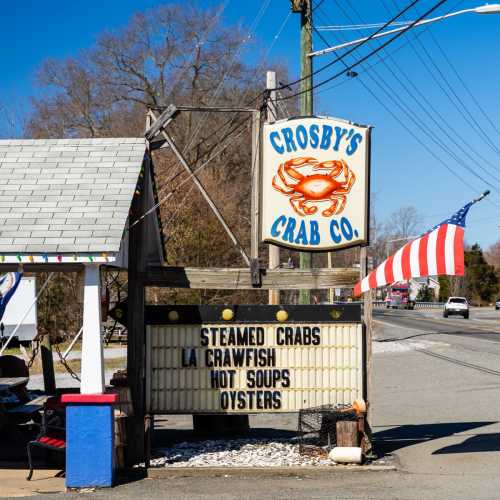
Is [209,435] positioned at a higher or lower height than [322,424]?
lower

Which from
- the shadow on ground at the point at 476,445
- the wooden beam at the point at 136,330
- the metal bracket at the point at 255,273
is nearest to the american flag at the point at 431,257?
the metal bracket at the point at 255,273

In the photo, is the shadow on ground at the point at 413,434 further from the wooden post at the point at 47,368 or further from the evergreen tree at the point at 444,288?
the evergreen tree at the point at 444,288

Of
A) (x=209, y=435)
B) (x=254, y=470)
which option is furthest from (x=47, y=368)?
(x=254, y=470)

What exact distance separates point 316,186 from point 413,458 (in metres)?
3.55

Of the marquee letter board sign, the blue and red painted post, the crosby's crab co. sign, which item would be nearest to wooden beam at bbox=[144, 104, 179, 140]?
the crosby's crab co. sign

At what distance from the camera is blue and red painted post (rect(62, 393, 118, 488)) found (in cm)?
947

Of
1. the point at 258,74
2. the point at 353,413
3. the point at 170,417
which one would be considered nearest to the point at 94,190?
the point at 353,413

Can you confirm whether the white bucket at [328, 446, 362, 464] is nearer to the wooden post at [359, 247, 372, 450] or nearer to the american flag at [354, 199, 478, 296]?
the wooden post at [359, 247, 372, 450]

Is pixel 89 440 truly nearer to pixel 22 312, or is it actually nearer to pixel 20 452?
pixel 20 452

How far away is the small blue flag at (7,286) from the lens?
55.0ft

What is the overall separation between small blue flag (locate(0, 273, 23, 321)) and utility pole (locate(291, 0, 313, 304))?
5.62m

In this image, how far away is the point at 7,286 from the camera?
18.5 m

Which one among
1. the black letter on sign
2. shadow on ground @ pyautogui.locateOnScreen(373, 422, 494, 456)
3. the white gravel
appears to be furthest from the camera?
shadow on ground @ pyautogui.locateOnScreen(373, 422, 494, 456)

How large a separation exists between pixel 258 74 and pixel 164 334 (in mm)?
40458
